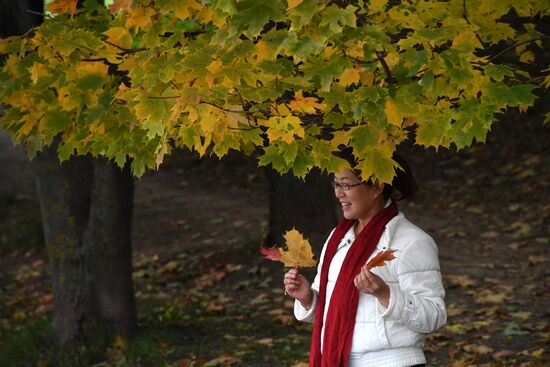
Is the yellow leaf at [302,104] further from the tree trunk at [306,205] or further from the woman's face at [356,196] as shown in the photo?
the tree trunk at [306,205]

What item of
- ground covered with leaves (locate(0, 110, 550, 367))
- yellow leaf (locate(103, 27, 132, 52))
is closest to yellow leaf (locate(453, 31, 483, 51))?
yellow leaf (locate(103, 27, 132, 52))

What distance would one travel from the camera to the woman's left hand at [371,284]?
3.48m

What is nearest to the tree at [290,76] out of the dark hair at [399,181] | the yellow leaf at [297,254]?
the dark hair at [399,181]

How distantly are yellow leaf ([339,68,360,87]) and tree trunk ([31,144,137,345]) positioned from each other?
14.9ft

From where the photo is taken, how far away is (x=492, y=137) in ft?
53.7

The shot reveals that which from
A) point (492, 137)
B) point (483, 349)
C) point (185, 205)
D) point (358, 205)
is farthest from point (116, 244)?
point (492, 137)

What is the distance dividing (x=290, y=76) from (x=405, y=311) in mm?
1037

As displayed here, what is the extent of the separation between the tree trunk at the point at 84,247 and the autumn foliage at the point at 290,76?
357cm

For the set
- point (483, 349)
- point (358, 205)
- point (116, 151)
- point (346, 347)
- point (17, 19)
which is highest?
point (17, 19)

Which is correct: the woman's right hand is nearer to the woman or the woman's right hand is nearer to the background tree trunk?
the woman

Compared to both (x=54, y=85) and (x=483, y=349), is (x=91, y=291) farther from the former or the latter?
(x=54, y=85)

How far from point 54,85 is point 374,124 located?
67.8 inches

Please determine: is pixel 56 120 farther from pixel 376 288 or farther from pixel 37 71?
pixel 376 288

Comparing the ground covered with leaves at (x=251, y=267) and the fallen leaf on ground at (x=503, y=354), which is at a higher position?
the ground covered with leaves at (x=251, y=267)
